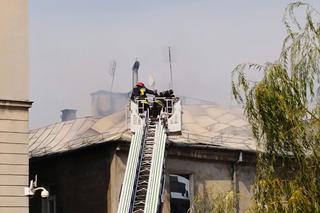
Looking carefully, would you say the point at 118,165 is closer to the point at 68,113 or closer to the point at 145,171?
the point at 145,171

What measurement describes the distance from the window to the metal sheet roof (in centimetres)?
122

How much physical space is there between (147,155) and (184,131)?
17.3 ft

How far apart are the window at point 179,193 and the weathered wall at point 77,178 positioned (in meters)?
2.26

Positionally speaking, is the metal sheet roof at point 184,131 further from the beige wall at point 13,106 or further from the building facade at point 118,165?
the beige wall at point 13,106

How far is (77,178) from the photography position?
3259 centimetres

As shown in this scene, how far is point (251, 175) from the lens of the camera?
33.2 meters

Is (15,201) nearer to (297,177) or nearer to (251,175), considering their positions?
(297,177)

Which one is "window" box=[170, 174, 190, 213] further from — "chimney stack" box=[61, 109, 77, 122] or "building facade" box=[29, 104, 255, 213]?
"chimney stack" box=[61, 109, 77, 122]

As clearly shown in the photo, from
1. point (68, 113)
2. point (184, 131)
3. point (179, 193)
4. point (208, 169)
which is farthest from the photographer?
point (68, 113)

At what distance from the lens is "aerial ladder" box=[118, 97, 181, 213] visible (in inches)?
1058

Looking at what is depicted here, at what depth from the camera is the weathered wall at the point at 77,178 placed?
31094 mm

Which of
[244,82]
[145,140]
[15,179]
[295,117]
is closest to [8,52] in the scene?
[15,179]

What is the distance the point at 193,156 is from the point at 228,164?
5.02 feet

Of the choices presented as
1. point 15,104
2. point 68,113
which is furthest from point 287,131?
point 68,113
